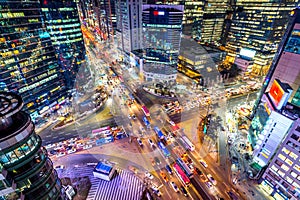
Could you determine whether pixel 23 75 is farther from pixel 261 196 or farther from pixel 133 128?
pixel 261 196

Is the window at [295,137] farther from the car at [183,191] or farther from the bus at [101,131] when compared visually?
the bus at [101,131]

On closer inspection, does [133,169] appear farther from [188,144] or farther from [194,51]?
[194,51]

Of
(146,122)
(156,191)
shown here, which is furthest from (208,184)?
(146,122)

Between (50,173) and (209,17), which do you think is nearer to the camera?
(50,173)

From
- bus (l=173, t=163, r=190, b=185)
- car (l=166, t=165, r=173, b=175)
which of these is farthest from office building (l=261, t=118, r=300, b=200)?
car (l=166, t=165, r=173, b=175)

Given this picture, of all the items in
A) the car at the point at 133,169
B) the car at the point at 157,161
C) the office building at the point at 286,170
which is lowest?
the car at the point at 133,169

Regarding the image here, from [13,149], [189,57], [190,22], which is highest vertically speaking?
[190,22]

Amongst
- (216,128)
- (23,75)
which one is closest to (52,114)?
(23,75)

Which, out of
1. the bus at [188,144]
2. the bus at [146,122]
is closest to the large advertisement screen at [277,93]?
the bus at [188,144]
